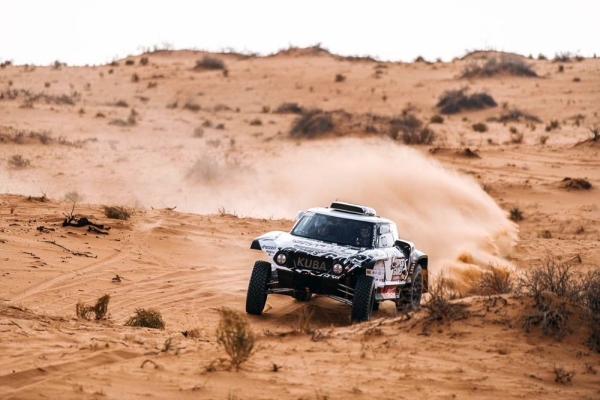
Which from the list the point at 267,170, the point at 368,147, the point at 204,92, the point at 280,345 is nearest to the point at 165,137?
the point at 267,170

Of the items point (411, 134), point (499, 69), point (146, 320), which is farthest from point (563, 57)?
point (146, 320)

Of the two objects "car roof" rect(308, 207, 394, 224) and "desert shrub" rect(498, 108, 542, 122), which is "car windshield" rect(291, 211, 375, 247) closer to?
"car roof" rect(308, 207, 394, 224)

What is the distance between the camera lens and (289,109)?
138ft

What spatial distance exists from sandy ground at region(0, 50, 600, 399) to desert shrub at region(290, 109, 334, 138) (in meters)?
1.10

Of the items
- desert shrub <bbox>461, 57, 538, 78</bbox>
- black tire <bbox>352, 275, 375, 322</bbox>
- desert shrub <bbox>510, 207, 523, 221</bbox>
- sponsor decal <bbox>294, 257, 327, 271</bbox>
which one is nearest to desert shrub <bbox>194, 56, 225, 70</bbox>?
desert shrub <bbox>461, 57, 538, 78</bbox>

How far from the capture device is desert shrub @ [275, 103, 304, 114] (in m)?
41.5

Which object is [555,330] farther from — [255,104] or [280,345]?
[255,104]

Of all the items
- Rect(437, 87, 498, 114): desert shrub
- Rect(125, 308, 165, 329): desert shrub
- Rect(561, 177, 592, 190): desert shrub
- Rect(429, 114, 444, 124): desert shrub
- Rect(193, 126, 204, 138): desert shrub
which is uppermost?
Rect(437, 87, 498, 114): desert shrub

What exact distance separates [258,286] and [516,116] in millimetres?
30050

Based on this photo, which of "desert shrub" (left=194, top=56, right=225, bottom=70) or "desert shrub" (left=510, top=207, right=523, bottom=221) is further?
"desert shrub" (left=194, top=56, right=225, bottom=70)

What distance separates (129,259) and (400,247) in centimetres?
497

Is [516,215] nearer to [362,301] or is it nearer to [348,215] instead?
[348,215]

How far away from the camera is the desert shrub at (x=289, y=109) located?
41531 millimetres

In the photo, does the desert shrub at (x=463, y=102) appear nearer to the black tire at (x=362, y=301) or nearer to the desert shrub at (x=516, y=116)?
the desert shrub at (x=516, y=116)
